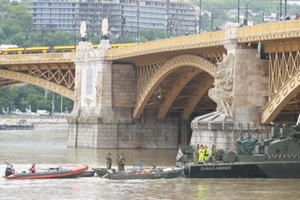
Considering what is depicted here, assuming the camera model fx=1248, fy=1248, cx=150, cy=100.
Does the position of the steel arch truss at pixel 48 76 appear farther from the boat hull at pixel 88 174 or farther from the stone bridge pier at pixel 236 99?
the boat hull at pixel 88 174

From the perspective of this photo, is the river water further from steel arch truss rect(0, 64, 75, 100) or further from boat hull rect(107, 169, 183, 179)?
steel arch truss rect(0, 64, 75, 100)

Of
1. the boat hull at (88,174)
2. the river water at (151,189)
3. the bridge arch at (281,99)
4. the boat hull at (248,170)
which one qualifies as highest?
the bridge arch at (281,99)

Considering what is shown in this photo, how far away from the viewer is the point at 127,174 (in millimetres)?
73125

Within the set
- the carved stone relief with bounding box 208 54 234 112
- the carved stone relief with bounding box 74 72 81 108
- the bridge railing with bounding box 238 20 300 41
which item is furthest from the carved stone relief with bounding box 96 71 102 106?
the bridge railing with bounding box 238 20 300 41

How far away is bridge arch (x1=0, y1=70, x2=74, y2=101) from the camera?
12631 centimetres

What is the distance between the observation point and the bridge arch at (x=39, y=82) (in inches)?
4973

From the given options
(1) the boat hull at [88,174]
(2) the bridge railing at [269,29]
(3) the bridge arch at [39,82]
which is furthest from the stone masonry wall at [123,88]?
(1) the boat hull at [88,174]

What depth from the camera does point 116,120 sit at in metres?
114

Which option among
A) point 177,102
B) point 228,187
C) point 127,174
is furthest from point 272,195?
point 177,102

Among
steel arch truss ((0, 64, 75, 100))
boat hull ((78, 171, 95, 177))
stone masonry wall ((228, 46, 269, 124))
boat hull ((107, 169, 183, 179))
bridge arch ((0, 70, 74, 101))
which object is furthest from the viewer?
steel arch truss ((0, 64, 75, 100))

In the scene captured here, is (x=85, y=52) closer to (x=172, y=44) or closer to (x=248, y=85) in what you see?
(x=172, y=44)

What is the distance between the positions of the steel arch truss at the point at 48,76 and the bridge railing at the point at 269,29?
4199 centimetres

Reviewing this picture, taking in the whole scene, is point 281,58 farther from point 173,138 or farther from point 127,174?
point 173,138

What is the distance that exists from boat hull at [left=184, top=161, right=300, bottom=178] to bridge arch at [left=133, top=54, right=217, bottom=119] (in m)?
20.2
